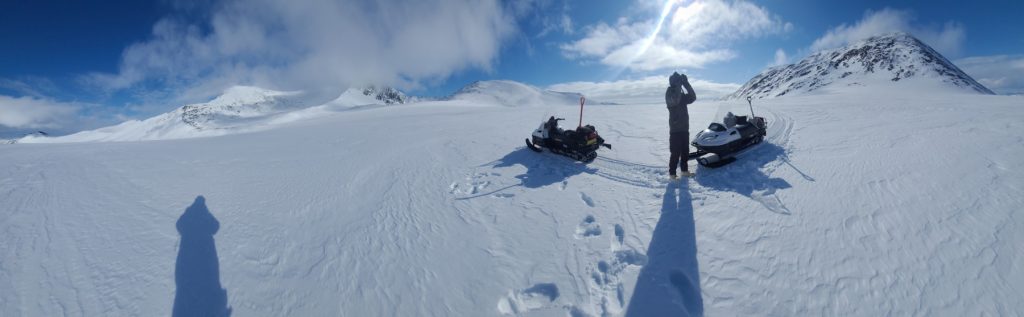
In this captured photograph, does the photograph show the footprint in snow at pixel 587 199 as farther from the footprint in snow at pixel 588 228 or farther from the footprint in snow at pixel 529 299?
the footprint in snow at pixel 529 299

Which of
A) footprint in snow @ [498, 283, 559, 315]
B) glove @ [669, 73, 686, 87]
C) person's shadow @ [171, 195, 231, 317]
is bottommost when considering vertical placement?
footprint in snow @ [498, 283, 559, 315]

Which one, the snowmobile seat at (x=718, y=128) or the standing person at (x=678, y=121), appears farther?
the snowmobile seat at (x=718, y=128)

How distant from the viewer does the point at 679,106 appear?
801 cm

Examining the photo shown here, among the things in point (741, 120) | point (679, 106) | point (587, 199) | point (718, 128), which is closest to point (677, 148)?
point (679, 106)

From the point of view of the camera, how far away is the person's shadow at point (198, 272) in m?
4.17

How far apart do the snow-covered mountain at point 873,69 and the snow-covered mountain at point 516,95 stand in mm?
87626

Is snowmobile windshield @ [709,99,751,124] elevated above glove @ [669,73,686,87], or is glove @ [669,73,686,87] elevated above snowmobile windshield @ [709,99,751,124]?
glove @ [669,73,686,87]

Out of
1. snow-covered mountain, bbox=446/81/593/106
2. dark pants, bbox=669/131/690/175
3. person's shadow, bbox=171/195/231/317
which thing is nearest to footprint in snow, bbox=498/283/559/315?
person's shadow, bbox=171/195/231/317

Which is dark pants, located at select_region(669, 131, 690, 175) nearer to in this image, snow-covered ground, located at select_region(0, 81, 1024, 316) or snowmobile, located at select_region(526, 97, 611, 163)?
snow-covered ground, located at select_region(0, 81, 1024, 316)

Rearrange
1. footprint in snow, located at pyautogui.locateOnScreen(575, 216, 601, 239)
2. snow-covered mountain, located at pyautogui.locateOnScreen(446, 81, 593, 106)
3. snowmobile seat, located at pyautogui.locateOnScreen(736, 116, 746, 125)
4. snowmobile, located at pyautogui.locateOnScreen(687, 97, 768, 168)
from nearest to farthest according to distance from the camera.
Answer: footprint in snow, located at pyautogui.locateOnScreen(575, 216, 601, 239)
snowmobile, located at pyautogui.locateOnScreen(687, 97, 768, 168)
snowmobile seat, located at pyautogui.locateOnScreen(736, 116, 746, 125)
snow-covered mountain, located at pyautogui.locateOnScreen(446, 81, 593, 106)

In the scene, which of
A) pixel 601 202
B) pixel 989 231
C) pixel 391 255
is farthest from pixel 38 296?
pixel 989 231

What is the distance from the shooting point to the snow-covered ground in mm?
4074

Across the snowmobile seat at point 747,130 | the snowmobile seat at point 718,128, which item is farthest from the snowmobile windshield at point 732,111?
the snowmobile seat at point 718,128

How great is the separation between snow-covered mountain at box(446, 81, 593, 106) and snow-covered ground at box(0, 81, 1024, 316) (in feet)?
519
